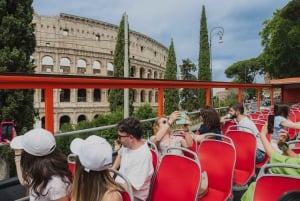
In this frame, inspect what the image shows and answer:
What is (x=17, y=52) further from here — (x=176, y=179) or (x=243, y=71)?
(x=243, y=71)

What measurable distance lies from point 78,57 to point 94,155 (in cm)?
5148

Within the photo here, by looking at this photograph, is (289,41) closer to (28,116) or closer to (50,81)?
(28,116)

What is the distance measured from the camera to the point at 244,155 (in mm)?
4398

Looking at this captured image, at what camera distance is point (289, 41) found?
36.0 meters

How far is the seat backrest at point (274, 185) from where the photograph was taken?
2182 millimetres

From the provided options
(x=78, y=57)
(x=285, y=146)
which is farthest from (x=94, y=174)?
(x=78, y=57)

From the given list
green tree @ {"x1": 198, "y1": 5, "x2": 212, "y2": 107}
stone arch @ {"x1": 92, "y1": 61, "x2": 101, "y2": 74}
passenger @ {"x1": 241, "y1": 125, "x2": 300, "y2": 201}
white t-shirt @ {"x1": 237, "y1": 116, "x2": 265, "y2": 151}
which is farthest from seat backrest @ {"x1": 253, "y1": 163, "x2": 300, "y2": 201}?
stone arch @ {"x1": 92, "y1": 61, "x2": 101, "y2": 74}

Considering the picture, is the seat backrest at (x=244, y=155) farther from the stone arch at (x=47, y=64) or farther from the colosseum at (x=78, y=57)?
the stone arch at (x=47, y=64)

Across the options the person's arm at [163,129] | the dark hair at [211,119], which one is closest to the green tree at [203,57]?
the dark hair at [211,119]

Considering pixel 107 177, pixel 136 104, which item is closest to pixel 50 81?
pixel 107 177

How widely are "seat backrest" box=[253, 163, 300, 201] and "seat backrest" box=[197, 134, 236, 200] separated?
112 cm

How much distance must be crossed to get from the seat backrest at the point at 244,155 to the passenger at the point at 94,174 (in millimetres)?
2371

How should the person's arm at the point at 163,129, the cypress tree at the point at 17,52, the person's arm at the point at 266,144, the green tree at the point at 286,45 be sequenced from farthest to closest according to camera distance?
the green tree at the point at 286,45, the cypress tree at the point at 17,52, the person's arm at the point at 163,129, the person's arm at the point at 266,144

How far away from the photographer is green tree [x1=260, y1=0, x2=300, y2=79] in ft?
118
